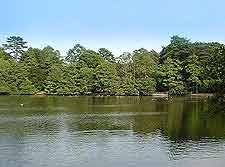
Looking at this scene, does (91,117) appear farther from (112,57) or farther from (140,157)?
(112,57)

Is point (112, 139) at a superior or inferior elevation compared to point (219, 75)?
inferior

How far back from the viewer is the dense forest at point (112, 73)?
182 ft

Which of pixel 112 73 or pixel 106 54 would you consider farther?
pixel 106 54

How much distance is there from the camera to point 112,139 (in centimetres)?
2078

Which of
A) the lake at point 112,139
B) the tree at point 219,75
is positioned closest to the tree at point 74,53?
the lake at point 112,139

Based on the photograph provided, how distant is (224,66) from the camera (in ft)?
26.7

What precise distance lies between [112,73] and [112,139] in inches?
1470

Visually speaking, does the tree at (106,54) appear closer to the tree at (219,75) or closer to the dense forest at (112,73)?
the dense forest at (112,73)

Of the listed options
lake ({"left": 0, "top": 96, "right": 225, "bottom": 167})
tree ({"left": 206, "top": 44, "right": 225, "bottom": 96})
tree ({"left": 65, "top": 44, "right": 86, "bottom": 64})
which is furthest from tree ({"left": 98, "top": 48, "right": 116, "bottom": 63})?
tree ({"left": 206, "top": 44, "right": 225, "bottom": 96})

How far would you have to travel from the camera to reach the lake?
53.0 feet

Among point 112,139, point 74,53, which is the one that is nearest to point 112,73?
point 74,53

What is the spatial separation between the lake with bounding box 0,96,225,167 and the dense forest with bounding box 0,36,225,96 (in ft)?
79.5

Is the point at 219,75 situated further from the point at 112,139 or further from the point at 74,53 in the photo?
the point at 74,53

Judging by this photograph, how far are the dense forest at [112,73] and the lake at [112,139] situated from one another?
954 inches
